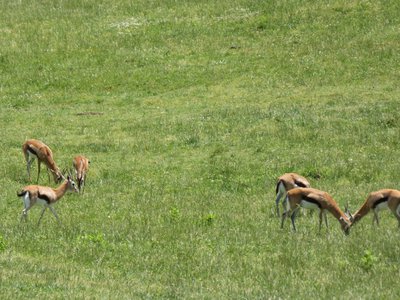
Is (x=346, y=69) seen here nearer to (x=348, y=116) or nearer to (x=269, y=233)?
(x=348, y=116)

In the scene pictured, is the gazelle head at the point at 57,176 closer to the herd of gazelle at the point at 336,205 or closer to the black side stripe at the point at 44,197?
the black side stripe at the point at 44,197

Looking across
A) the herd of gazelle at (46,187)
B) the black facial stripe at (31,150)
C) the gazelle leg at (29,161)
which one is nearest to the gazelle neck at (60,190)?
the herd of gazelle at (46,187)

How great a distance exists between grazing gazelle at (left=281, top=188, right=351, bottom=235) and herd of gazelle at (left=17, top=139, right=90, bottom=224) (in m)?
5.16

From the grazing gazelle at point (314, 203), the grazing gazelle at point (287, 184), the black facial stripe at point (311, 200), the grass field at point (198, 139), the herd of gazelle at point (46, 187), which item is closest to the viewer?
the grass field at point (198, 139)

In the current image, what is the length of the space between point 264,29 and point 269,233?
91.4 feet

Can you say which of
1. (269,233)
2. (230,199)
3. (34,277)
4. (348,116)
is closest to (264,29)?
(348,116)

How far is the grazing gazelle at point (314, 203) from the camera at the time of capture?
776 inches

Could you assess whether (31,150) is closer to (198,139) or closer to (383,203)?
(198,139)

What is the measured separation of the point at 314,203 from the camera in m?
19.8

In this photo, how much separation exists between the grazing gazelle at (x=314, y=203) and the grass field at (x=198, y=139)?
39 centimetres

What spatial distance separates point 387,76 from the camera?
38.8 m

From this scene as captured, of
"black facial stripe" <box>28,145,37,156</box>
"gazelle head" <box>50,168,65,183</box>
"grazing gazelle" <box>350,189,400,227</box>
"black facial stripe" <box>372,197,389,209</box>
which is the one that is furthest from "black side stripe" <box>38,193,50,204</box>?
"black facial stripe" <box>372,197,389,209</box>

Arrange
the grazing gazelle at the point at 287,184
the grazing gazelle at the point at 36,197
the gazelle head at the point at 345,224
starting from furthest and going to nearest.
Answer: the grazing gazelle at the point at 287,184, the grazing gazelle at the point at 36,197, the gazelle head at the point at 345,224

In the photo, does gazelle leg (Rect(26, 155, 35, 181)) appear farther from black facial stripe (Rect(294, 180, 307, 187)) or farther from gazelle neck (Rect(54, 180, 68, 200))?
black facial stripe (Rect(294, 180, 307, 187))
